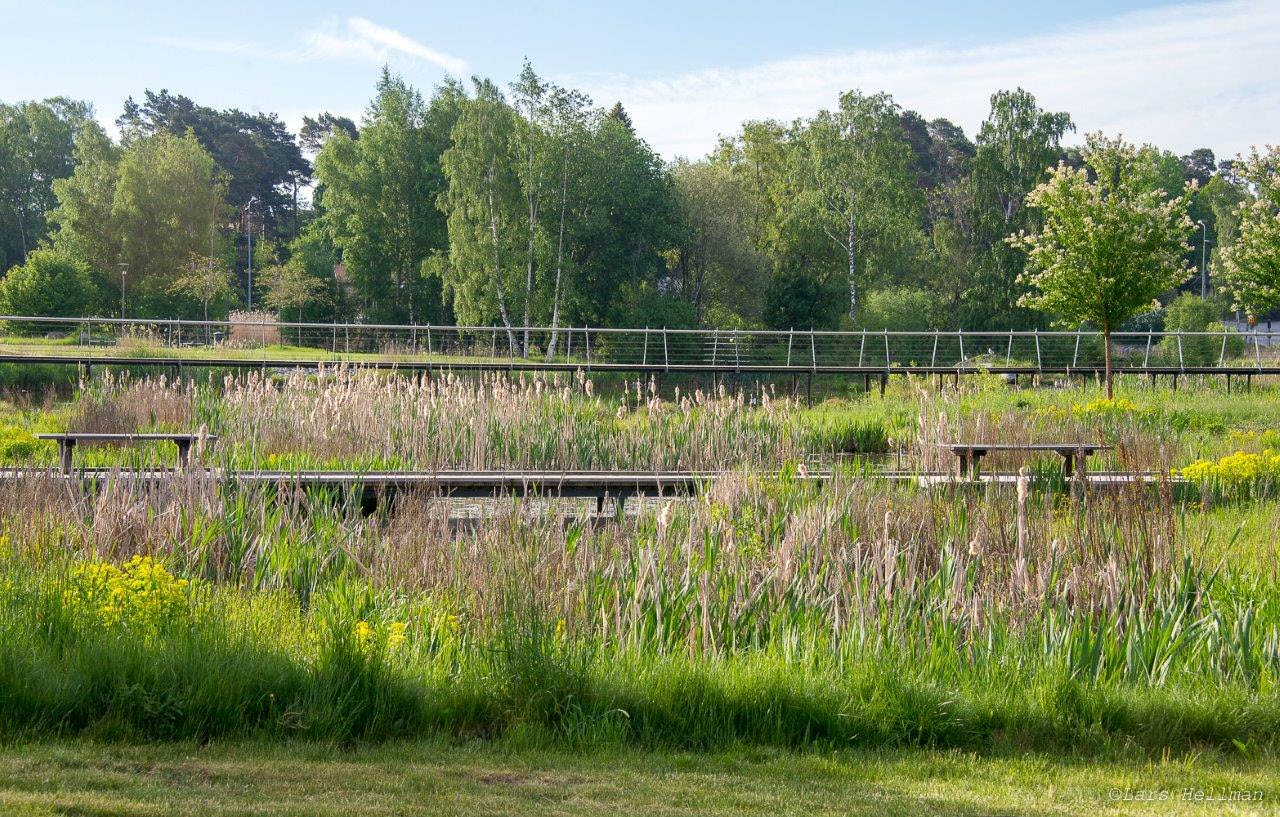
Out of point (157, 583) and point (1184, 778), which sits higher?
point (157, 583)

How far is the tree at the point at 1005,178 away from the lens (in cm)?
4466

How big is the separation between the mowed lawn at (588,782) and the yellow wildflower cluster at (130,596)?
0.96 metres

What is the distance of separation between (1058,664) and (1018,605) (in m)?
0.83

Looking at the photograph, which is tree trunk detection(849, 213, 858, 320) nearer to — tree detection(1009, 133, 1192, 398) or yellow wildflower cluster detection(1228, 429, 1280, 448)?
tree detection(1009, 133, 1192, 398)

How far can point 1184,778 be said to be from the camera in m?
4.34

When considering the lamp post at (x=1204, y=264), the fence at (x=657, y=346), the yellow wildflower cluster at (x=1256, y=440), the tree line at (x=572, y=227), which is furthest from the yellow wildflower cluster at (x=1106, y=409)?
the lamp post at (x=1204, y=264)

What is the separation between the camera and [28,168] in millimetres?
57531

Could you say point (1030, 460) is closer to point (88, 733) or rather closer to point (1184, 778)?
point (1184, 778)

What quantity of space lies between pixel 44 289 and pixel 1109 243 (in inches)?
1357

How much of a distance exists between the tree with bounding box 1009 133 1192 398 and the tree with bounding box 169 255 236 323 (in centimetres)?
3234

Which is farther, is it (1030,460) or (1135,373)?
(1135,373)

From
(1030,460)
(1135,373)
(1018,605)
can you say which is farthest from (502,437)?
(1135,373)

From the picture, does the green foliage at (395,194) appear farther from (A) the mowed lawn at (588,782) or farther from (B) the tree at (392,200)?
(A) the mowed lawn at (588,782)

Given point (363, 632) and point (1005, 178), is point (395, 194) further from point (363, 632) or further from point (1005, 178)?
point (363, 632)
